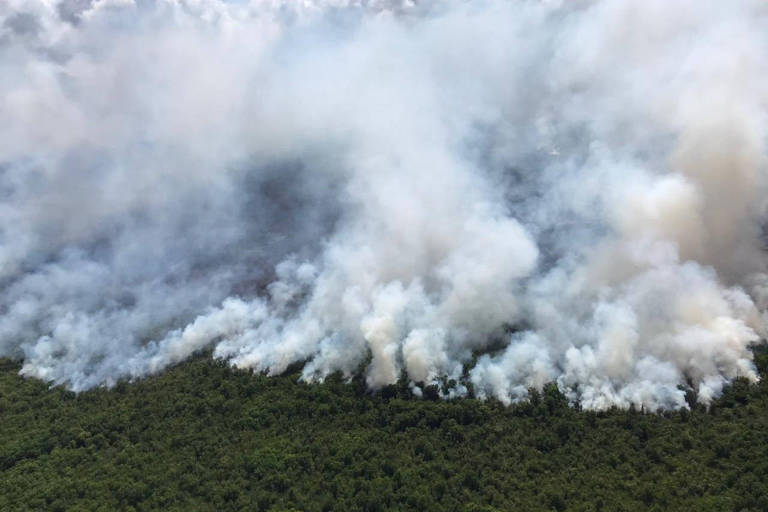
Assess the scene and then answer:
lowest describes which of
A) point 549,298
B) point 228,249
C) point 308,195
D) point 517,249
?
point 549,298

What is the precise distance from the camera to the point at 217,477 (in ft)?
205

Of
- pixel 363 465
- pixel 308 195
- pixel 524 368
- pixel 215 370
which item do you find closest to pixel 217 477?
pixel 363 465

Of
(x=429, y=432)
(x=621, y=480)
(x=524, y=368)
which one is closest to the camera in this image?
(x=621, y=480)

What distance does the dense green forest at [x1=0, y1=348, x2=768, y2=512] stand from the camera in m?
55.5

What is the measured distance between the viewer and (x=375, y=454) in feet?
209

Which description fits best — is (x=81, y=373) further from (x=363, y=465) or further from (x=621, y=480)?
A: (x=621, y=480)

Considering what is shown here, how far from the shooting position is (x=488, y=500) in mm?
56094

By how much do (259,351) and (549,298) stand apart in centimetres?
4500

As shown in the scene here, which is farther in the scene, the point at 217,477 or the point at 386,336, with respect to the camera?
the point at 386,336

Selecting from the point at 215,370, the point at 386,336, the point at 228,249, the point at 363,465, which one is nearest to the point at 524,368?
the point at 386,336

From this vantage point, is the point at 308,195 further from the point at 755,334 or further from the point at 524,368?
the point at 755,334

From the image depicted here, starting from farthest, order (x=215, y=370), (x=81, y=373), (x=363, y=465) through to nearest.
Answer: (x=81, y=373) → (x=215, y=370) → (x=363, y=465)

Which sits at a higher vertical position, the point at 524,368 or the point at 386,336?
the point at 386,336

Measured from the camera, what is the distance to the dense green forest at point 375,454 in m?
55.5
